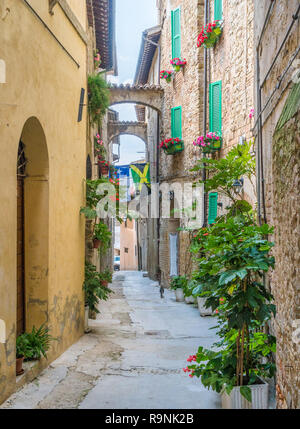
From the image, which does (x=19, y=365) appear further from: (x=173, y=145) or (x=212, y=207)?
(x=173, y=145)

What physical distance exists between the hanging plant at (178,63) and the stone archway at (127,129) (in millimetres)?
7520

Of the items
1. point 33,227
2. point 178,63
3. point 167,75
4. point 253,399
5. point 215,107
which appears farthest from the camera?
point 167,75

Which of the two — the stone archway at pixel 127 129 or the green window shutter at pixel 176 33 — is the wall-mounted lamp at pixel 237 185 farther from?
the stone archway at pixel 127 129

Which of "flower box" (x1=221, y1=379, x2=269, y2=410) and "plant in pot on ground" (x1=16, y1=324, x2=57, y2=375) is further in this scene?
"plant in pot on ground" (x1=16, y1=324, x2=57, y2=375)

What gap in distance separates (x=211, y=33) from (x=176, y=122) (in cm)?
442

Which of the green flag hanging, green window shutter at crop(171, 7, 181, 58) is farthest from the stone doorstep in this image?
the green flag hanging

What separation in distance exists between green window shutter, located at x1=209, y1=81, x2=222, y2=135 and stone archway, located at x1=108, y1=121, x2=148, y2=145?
Answer: 10703mm

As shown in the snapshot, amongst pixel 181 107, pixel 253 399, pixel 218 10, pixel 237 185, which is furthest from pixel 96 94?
pixel 253 399

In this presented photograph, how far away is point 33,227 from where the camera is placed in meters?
5.70

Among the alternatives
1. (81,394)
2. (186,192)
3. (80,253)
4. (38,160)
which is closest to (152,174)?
(186,192)

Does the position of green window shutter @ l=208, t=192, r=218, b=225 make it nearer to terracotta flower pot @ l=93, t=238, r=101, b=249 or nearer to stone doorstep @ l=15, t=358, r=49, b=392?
terracotta flower pot @ l=93, t=238, r=101, b=249

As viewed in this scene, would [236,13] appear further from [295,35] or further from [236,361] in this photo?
[236,361]

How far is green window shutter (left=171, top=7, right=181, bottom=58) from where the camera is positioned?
15286 millimetres

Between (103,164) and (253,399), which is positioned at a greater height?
(103,164)
